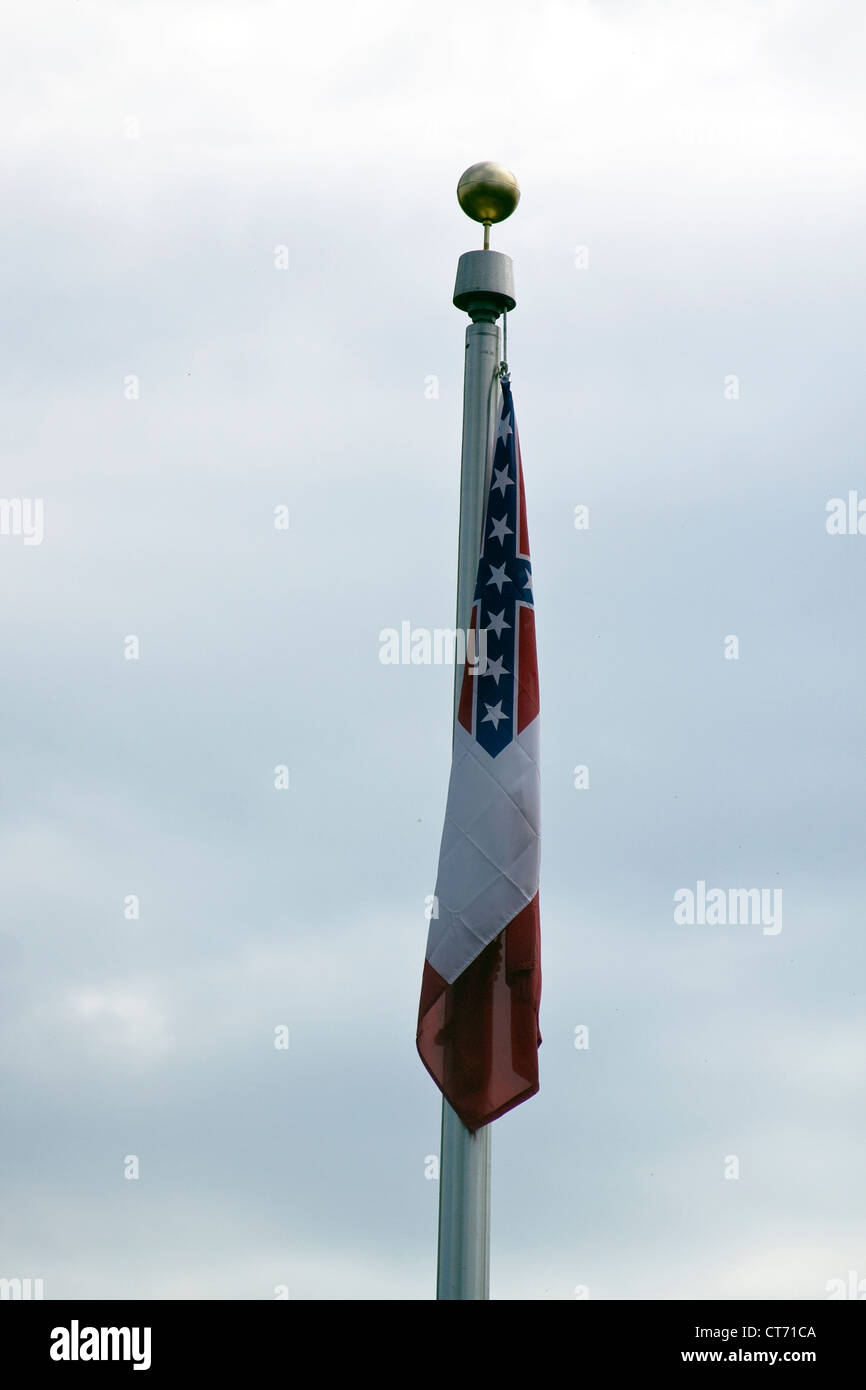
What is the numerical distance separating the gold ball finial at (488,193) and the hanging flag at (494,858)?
1390mm

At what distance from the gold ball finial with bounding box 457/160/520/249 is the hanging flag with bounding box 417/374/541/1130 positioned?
1.39 meters

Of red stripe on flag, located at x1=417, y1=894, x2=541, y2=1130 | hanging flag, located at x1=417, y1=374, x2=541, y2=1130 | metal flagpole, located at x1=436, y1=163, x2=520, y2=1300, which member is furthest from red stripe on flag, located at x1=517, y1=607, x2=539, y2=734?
red stripe on flag, located at x1=417, y1=894, x2=541, y2=1130

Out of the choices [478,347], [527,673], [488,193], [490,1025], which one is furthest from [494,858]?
[488,193]

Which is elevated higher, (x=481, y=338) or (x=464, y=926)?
(x=481, y=338)

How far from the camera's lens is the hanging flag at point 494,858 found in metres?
16.4

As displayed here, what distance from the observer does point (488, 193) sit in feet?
58.8

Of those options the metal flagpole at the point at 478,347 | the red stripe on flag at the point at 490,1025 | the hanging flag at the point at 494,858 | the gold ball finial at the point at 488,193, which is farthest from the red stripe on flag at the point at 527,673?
the gold ball finial at the point at 488,193

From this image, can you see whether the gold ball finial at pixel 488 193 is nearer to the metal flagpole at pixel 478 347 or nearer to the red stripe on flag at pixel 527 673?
the metal flagpole at pixel 478 347

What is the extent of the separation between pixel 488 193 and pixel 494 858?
5324mm
